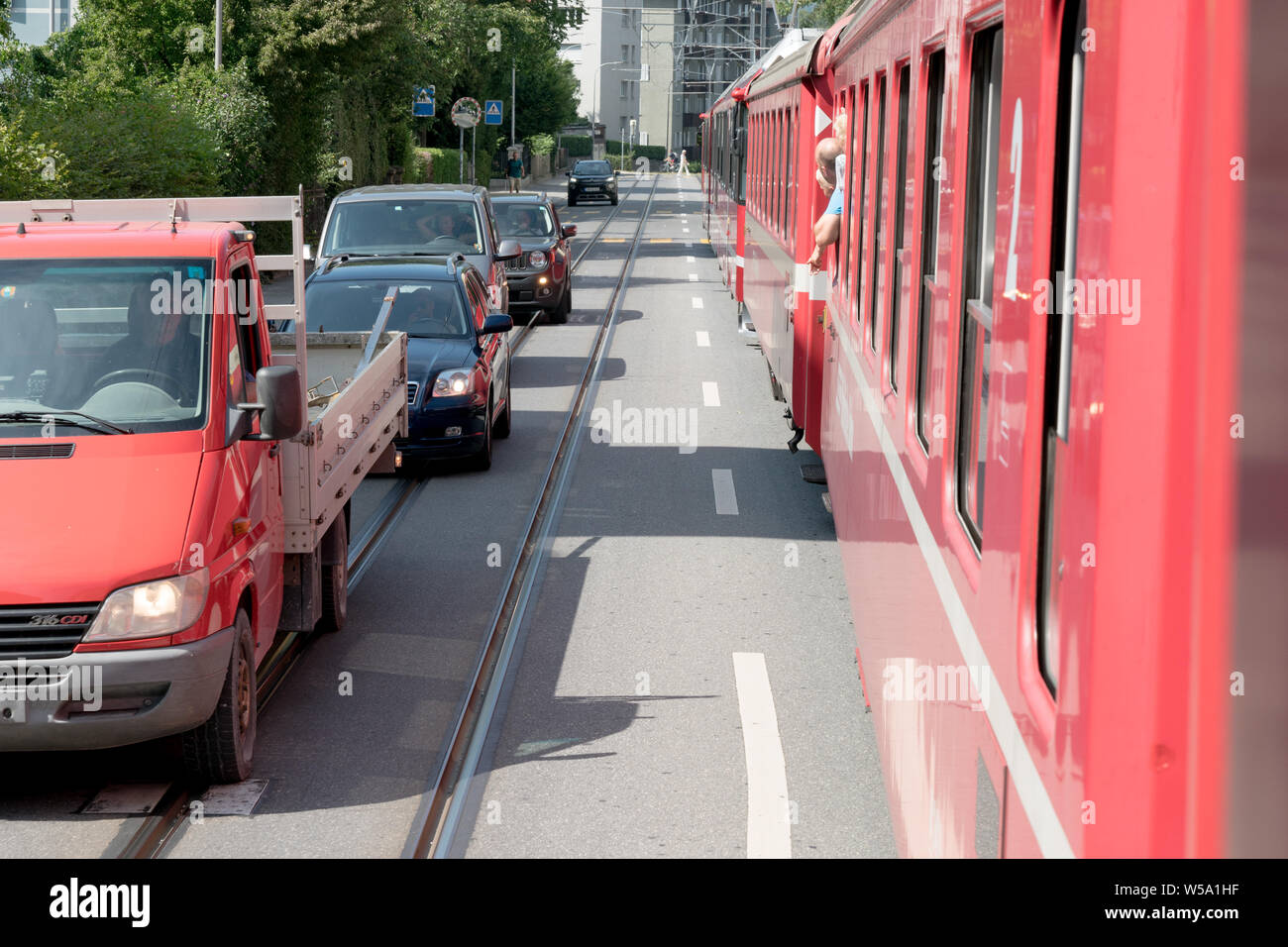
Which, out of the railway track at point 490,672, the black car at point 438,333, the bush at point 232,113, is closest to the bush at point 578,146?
the bush at point 232,113

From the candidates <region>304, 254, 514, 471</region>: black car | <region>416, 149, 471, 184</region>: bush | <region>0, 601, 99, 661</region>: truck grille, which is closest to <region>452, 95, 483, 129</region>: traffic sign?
<region>416, 149, 471, 184</region>: bush

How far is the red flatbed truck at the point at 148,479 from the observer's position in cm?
527

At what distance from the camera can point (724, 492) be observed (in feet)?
37.9

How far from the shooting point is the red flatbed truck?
5.27 meters

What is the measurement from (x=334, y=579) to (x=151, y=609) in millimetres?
2586

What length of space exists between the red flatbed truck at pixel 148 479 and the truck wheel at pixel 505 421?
19.8 ft

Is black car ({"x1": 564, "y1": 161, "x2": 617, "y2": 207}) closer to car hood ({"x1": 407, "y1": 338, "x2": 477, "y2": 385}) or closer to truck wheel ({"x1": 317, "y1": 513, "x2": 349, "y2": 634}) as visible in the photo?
car hood ({"x1": 407, "y1": 338, "x2": 477, "y2": 385})

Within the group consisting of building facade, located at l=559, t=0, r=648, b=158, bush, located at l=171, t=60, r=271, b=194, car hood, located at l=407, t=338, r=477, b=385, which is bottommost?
car hood, located at l=407, t=338, r=477, b=385

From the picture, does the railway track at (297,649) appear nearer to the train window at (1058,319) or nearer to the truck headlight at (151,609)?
the truck headlight at (151,609)

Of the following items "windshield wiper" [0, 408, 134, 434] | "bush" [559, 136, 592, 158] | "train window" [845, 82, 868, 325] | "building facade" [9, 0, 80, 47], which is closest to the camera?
"windshield wiper" [0, 408, 134, 434]

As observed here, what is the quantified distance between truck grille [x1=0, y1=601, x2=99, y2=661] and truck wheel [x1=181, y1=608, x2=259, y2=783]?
1.91ft

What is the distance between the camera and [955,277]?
379cm

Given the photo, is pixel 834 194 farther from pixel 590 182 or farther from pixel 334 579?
pixel 590 182

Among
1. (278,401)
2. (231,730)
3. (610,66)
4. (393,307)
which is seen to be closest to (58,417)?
(278,401)
